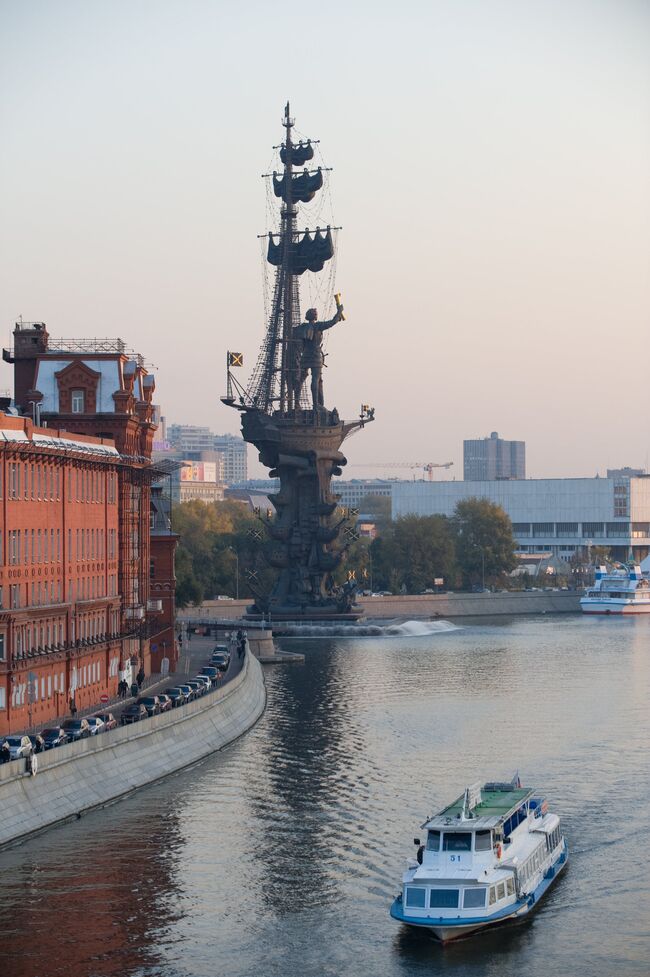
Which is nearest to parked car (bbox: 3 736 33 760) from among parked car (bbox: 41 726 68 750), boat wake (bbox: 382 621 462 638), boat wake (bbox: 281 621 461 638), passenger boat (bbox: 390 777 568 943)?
parked car (bbox: 41 726 68 750)

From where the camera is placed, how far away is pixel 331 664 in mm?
128500

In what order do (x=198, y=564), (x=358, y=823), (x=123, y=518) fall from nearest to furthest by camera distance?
1. (x=358, y=823)
2. (x=123, y=518)
3. (x=198, y=564)

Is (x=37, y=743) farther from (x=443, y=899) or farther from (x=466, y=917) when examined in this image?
(x=466, y=917)

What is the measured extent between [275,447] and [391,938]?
389 feet

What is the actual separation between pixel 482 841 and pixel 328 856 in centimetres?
772

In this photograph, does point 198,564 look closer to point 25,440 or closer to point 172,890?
point 25,440

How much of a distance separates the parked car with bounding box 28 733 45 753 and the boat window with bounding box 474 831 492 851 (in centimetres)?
1694

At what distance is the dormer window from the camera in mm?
89863

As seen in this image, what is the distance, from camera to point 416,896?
47.1 m

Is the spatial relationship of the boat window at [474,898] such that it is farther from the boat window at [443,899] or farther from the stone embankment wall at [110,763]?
the stone embankment wall at [110,763]

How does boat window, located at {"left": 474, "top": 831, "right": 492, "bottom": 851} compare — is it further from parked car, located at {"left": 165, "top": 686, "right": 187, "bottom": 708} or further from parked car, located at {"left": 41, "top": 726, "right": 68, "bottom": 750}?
parked car, located at {"left": 165, "top": 686, "right": 187, "bottom": 708}

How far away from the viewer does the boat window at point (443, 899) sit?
47.0m

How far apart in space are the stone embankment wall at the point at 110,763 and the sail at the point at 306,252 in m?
89.5

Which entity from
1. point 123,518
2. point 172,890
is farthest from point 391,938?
point 123,518
